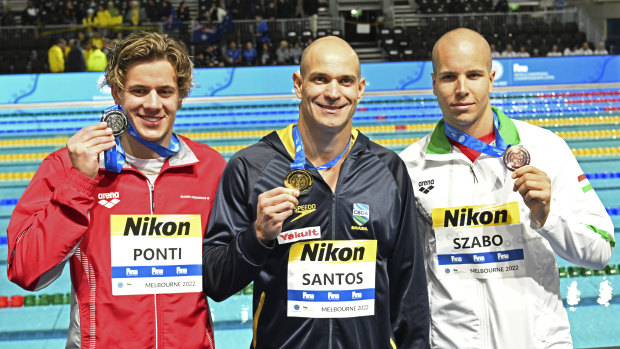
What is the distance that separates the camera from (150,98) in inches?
86.4

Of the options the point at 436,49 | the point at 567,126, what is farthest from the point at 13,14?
the point at 436,49

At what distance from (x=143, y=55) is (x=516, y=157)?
1221 mm

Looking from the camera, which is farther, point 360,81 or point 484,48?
point 484,48

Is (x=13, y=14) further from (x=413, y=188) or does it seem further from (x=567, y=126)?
(x=413, y=188)

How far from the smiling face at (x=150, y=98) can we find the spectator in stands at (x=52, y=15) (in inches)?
707

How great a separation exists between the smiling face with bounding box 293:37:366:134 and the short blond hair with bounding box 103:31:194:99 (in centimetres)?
42

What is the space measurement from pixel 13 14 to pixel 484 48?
19.5 metres

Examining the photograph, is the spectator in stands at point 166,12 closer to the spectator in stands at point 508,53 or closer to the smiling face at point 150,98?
the spectator in stands at point 508,53

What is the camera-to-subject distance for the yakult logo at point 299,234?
2.12m

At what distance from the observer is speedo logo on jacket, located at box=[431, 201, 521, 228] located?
7.77ft

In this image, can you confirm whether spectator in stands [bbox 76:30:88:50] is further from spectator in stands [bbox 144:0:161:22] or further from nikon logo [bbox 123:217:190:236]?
nikon logo [bbox 123:217:190:236]

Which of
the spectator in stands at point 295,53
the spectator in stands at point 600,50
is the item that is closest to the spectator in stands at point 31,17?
the spectator in stands at point 295,53

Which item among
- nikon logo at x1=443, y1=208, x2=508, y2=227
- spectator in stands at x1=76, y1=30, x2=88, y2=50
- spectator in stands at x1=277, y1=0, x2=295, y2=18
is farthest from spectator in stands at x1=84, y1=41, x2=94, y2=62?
nikon logo at x1=443, y1=208, x2=508, y2=227

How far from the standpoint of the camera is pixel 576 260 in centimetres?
233
